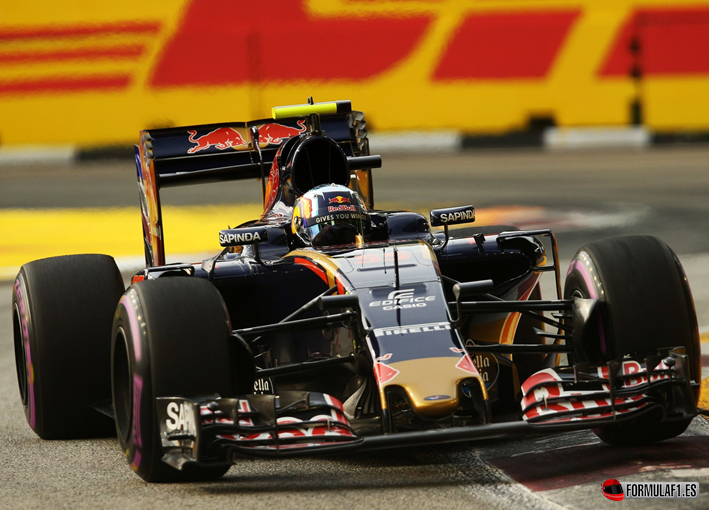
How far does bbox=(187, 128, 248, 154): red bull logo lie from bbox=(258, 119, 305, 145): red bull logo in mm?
143

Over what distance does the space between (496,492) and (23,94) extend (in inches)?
717

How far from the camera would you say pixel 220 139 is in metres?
8.53

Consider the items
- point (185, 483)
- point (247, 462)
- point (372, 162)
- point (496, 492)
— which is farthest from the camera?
point (372, 162)

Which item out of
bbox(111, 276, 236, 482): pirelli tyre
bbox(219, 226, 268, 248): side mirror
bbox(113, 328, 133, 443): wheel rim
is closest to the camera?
bbox(111, 276, 236, 482): pirelli tyre

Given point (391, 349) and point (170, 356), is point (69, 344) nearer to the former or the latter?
point (170, 356)

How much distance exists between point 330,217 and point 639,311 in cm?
188

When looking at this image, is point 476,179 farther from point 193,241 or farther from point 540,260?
point 540,260

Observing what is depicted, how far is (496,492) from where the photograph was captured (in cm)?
501

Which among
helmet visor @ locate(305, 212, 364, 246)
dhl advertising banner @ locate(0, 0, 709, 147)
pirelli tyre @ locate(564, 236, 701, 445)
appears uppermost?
dhl advertising banner @ locate(0, 0, 709, 147)

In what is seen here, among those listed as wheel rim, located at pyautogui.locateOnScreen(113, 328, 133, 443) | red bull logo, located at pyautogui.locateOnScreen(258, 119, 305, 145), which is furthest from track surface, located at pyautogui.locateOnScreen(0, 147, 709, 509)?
red bull logo, located at pyautogui.locateOnScreen(258, 119, 305, 145)

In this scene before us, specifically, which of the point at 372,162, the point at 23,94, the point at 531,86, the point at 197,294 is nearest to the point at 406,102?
the point at 531,86

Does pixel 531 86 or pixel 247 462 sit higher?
pixel 531 86

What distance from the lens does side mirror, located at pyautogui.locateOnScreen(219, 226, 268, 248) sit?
640 centimetres

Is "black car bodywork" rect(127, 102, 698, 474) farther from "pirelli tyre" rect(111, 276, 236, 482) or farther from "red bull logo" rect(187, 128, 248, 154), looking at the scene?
"red bull logo" rect(187, 128, 248, 154)
